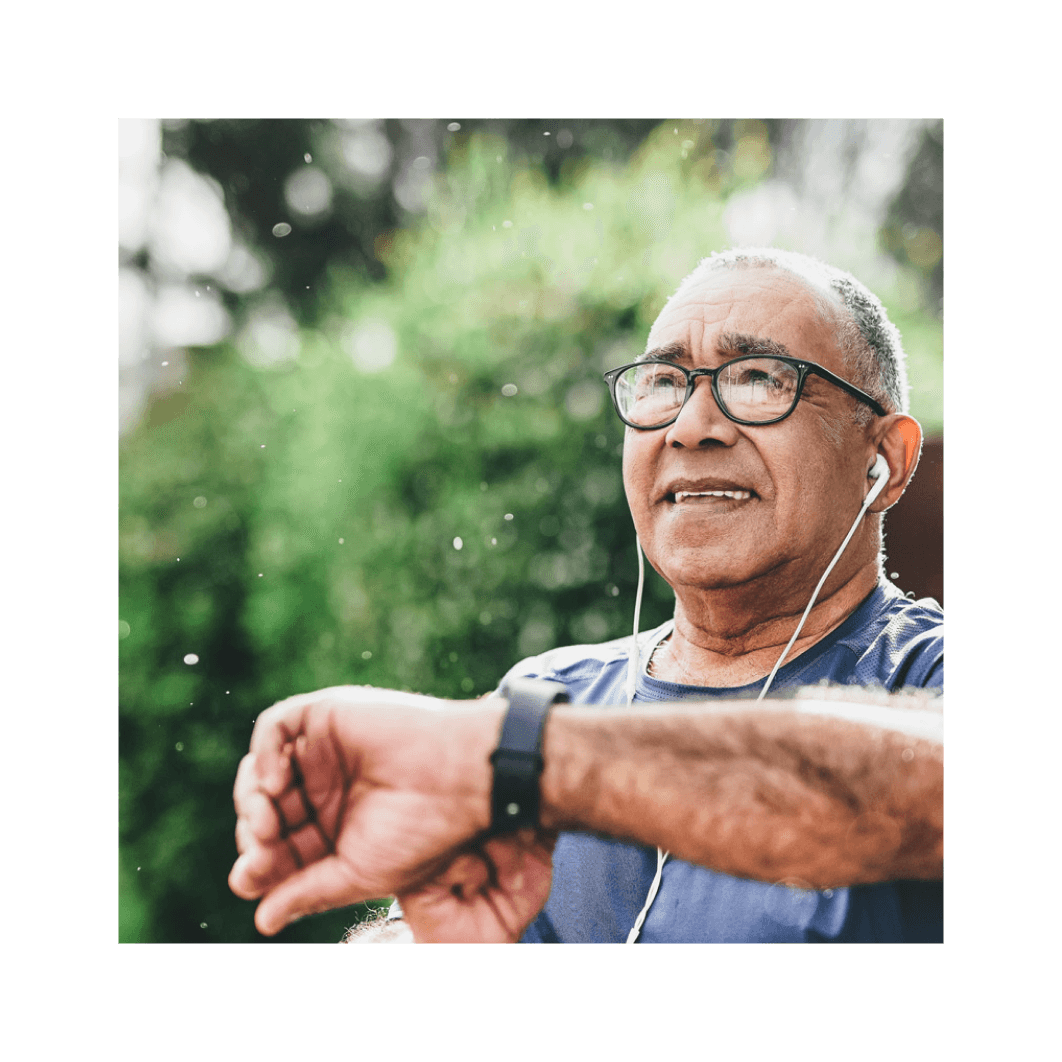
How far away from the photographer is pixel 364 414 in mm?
2602

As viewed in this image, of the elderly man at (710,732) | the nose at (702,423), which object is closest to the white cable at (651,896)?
the elderly man at (710,732)

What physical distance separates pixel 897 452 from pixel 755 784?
810 millimetres

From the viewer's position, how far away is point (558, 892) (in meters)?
1.72

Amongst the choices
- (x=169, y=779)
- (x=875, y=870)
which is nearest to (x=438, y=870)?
(x=875, y=870)

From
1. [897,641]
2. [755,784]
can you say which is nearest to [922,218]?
[897,641]

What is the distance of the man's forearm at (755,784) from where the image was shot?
1.37m

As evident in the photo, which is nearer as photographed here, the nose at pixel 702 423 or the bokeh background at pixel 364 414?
the nose at pixel 702 423

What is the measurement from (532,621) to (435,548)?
14.5 inches

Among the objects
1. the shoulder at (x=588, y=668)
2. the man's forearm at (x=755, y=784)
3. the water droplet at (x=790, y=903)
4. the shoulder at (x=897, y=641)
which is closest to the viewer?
the man's forearm at (x=755, y=784)

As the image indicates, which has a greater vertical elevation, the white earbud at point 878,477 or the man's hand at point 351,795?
the white earbud at point 878,477

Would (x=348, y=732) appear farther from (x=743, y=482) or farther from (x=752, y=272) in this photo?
(x=752, y=272)

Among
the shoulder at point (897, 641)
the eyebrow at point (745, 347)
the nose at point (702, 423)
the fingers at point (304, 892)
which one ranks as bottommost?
the fingers at point (304, 892)

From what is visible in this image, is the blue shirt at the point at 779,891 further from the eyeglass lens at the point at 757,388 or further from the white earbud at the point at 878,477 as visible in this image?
the eyeglass lens at the point at 757,388

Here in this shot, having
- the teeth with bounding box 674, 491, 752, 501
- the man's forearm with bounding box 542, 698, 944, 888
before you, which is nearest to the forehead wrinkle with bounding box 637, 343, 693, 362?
the teeth with bounding box 674, 491, 752, 501
